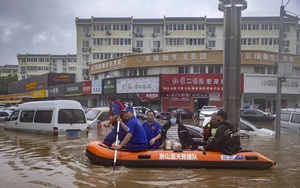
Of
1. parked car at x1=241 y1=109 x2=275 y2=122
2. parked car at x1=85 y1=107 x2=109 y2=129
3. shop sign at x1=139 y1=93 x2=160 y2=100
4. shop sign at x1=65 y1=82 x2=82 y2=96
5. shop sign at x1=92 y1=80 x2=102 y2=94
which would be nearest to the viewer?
parked car at x1=85 y1=107 x2=109 y2=129

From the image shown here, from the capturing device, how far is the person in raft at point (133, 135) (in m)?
7.80

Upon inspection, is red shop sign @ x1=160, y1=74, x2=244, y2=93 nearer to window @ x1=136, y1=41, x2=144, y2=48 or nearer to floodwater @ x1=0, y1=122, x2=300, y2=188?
window @ x1=136, y1=41, x2=144, y2=48

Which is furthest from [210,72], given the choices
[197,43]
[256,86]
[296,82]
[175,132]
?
[175,132]

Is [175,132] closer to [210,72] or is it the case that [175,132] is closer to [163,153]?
[163,153]

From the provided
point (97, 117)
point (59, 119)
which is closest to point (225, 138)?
point (59, 119)

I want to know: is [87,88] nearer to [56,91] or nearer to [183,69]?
[56,91]

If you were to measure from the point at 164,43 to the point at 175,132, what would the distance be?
4943 cm

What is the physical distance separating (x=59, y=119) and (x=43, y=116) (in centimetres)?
95

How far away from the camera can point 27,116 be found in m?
14.2

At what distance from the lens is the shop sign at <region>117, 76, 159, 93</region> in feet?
120

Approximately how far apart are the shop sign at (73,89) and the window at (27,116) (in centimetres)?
3262

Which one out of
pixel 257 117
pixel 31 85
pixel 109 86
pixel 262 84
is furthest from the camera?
pixel 31 85

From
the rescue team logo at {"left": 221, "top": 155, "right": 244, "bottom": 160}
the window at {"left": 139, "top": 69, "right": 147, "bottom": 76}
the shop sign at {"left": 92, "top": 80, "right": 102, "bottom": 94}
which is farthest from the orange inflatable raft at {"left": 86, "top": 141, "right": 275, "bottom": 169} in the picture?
the shop sign at {"left": 92, "top": 80, "right": 102, "bottom": 94}

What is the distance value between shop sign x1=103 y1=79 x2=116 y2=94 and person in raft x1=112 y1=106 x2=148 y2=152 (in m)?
31.5
